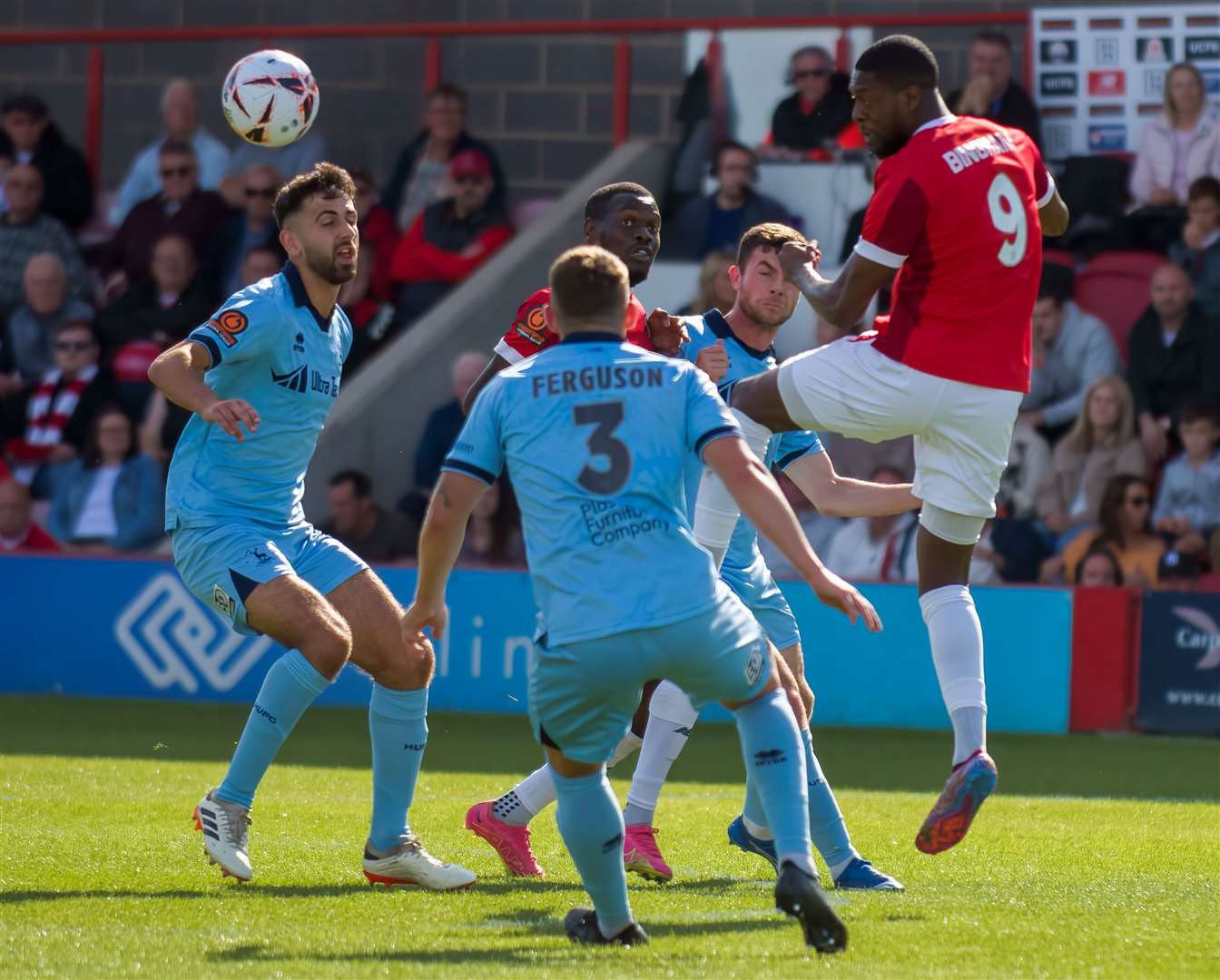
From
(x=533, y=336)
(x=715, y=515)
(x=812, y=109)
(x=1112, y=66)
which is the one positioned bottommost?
(x=715, y=515)

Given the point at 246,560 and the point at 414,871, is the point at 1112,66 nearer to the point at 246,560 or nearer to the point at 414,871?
the point at 246,560

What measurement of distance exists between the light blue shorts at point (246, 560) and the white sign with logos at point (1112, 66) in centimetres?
921

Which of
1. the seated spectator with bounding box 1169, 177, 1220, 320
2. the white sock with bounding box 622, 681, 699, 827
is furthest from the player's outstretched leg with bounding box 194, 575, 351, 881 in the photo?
the seated spectator with bounding box 1169, 177, 1220, 320

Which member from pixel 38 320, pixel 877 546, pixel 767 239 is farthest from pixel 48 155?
pixel 767 239

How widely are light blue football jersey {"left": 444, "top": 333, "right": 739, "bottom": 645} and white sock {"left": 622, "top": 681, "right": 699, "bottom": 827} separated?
1964 millimetres

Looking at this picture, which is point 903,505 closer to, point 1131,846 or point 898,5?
point 1131,846

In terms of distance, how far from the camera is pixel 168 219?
16203 mm

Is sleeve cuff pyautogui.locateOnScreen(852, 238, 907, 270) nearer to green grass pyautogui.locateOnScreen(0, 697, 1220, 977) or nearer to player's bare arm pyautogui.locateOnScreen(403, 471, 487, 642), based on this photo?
player's bare arm pyautogui.locateOnScreen(403, 471, 487, 642)

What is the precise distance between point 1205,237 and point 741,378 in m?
7.81

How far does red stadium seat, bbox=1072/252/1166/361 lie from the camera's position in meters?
14.2

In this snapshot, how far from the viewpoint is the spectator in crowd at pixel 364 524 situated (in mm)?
13773

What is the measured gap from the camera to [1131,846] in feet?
24.7

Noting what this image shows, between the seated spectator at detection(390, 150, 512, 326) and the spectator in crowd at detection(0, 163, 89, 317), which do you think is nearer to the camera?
the seated spectator at detection(390, 150, 512, 326)

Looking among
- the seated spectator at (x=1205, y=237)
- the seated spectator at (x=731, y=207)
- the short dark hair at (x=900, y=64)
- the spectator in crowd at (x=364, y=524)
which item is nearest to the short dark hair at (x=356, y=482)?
the spectator in crowd at (x=364, y=524)
